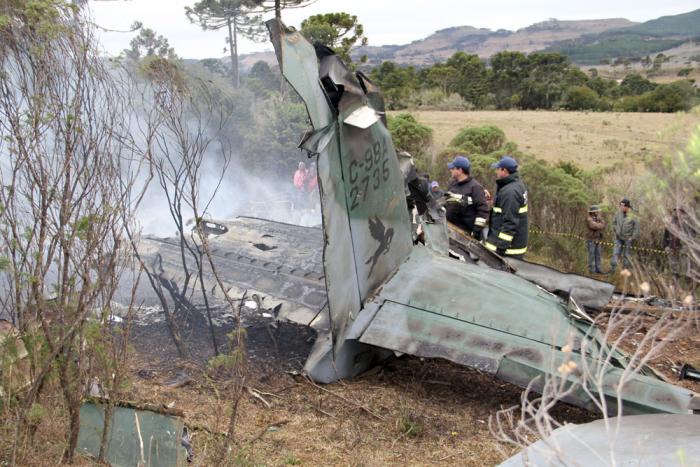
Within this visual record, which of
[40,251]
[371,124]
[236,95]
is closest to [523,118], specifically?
[236,95]

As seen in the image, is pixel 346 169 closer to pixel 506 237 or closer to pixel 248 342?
pixel 248 342

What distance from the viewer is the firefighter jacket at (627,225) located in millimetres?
9883

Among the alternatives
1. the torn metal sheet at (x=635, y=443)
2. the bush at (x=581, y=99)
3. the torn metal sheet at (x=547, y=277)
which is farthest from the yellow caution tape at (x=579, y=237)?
the bush at (x=581, y=99)

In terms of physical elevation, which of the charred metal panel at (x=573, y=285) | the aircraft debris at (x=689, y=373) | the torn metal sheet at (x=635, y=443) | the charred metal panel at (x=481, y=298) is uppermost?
the torn metal sheet at (x=635, y=443)

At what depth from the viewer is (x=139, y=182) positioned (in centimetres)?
1364

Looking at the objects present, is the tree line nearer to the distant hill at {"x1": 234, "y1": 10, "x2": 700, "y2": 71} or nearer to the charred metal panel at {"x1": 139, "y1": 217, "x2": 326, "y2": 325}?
the charred metal panel at {"x1": 139, "y1": 217, "x2": 326, "y2": 325}

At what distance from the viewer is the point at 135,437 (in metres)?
4.14

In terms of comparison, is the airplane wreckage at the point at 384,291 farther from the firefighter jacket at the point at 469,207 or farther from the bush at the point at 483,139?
the bush at the point at 483,139

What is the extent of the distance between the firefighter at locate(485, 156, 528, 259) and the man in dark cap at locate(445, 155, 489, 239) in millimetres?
628

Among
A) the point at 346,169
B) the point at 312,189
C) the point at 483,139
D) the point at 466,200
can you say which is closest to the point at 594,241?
the point at 466,200

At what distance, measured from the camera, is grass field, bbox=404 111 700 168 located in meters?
25.2

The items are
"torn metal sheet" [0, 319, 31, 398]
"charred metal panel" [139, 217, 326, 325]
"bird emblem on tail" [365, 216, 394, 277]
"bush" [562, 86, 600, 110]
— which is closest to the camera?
"torn metal sheet" [0, 319, 31, 398]

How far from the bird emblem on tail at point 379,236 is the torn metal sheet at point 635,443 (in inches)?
102

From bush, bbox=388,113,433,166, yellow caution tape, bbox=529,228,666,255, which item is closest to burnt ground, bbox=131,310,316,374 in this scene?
yellow caution tape, bbox=529,228,666,255
